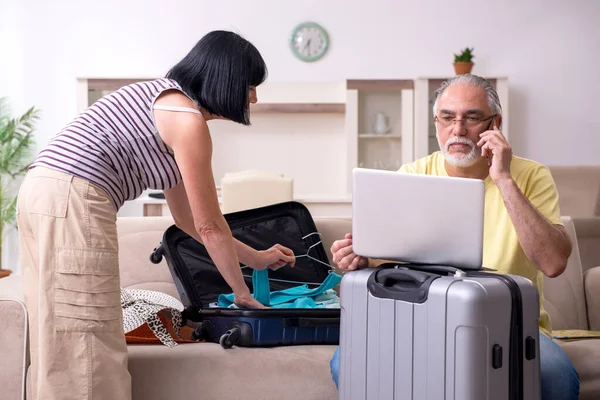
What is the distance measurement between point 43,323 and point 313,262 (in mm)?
966

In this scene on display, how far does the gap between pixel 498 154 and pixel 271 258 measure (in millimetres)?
726

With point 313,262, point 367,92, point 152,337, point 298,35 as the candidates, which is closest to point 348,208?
point 367,92

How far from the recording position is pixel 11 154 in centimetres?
628

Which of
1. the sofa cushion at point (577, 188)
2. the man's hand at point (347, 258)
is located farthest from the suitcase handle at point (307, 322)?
the sofa cushion at point (577, 188)

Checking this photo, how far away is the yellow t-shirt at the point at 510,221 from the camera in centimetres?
183

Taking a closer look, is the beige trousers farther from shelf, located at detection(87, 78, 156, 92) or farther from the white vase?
the white vase

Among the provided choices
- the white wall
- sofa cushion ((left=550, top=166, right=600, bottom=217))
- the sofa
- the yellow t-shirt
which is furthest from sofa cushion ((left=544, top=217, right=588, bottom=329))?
the white wall

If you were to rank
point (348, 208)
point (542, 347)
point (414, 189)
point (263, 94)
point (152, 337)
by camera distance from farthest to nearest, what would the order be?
point (263, 94) < point (348, 208) < point (152, 337) < point (542, 347) < point (414, 189)

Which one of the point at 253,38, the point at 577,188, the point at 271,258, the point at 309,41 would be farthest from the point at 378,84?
the point at 271,258

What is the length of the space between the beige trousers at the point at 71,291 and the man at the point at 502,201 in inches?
20.8

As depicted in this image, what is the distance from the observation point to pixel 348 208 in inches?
243

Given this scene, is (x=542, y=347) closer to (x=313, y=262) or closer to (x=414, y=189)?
(x=414, y=189)

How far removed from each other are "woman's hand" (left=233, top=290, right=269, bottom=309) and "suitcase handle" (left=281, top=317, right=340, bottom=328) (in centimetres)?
8

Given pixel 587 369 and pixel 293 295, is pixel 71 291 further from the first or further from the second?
pixel 587 369
